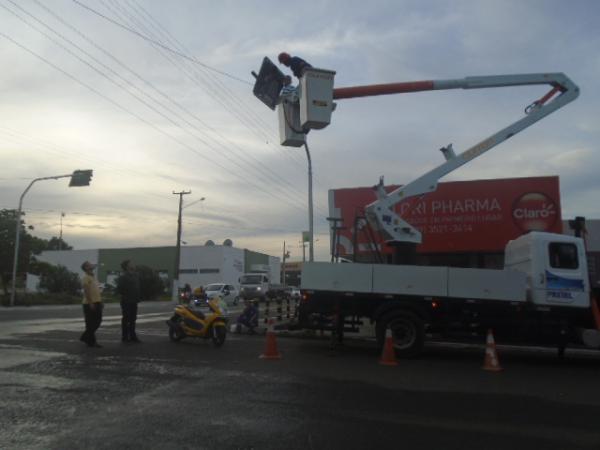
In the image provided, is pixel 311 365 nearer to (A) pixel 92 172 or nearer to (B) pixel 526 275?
(B) pixel 526 275

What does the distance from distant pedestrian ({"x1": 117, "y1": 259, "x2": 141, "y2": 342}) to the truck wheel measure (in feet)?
17.7

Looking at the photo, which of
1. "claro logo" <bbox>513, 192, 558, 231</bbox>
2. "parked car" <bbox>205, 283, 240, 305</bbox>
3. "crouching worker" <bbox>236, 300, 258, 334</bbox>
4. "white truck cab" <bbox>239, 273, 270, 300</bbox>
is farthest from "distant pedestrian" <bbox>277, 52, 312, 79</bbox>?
"white truck cab" <bbox>239, 273, 270, 300</bbox>

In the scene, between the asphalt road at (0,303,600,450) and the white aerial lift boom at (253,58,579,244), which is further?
the white aerial lift boom at (253,58,579,244)

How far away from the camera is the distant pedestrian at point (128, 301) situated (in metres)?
12.3

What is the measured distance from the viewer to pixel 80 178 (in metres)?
26.8

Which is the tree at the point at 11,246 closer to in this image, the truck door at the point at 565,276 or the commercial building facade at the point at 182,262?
the commercial building facade at the point at 182,262

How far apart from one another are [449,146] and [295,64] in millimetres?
4543

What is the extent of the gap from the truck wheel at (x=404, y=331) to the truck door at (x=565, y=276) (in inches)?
102

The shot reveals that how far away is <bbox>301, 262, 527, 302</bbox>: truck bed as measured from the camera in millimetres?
11008

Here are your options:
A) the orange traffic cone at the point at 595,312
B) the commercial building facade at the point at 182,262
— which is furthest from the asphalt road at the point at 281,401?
the commercial building facade at the point at 182,262

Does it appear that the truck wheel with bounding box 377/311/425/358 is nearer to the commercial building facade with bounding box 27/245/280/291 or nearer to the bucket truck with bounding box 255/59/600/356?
the bucket truck with bounding box 255/59/600/356

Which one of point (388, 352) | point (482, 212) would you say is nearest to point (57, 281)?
point (482, 212)

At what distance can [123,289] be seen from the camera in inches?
489

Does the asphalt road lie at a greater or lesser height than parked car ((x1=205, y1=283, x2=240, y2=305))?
lesser
